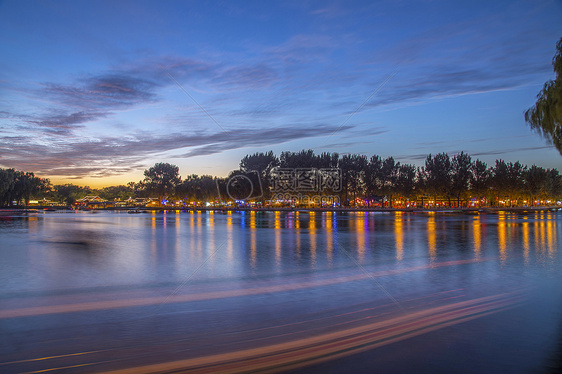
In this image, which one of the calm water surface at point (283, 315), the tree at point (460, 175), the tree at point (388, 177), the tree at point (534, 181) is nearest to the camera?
the calm water surface at point (283, 315)

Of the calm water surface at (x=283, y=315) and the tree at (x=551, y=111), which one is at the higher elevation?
the tree at (x=551, y=111)

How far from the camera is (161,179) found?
12812 centimetres

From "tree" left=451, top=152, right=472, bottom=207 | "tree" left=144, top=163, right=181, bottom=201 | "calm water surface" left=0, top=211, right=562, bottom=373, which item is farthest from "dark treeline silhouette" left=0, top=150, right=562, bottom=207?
"calm water surface" left=0, top=211, right=562, bottom=373

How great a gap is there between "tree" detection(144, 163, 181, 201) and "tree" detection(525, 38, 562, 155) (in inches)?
5014

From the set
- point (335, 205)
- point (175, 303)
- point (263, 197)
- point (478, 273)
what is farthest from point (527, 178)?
point (175, 303)

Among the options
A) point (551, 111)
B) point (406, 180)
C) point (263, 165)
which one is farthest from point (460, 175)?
point (551, 111)

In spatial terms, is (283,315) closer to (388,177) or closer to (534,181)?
(388,177)

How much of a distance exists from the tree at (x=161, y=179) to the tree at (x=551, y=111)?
418 ft

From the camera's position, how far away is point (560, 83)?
7.45m

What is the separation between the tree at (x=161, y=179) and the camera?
128 meters

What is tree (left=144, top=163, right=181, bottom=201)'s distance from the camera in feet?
420

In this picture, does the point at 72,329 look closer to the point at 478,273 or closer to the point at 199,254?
the point at 199,254

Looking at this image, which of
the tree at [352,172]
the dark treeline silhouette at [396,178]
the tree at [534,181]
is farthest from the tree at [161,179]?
the tree at [534,181]

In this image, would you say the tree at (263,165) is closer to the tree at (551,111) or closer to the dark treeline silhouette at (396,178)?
the dark treeline silhouette at (396,178)
